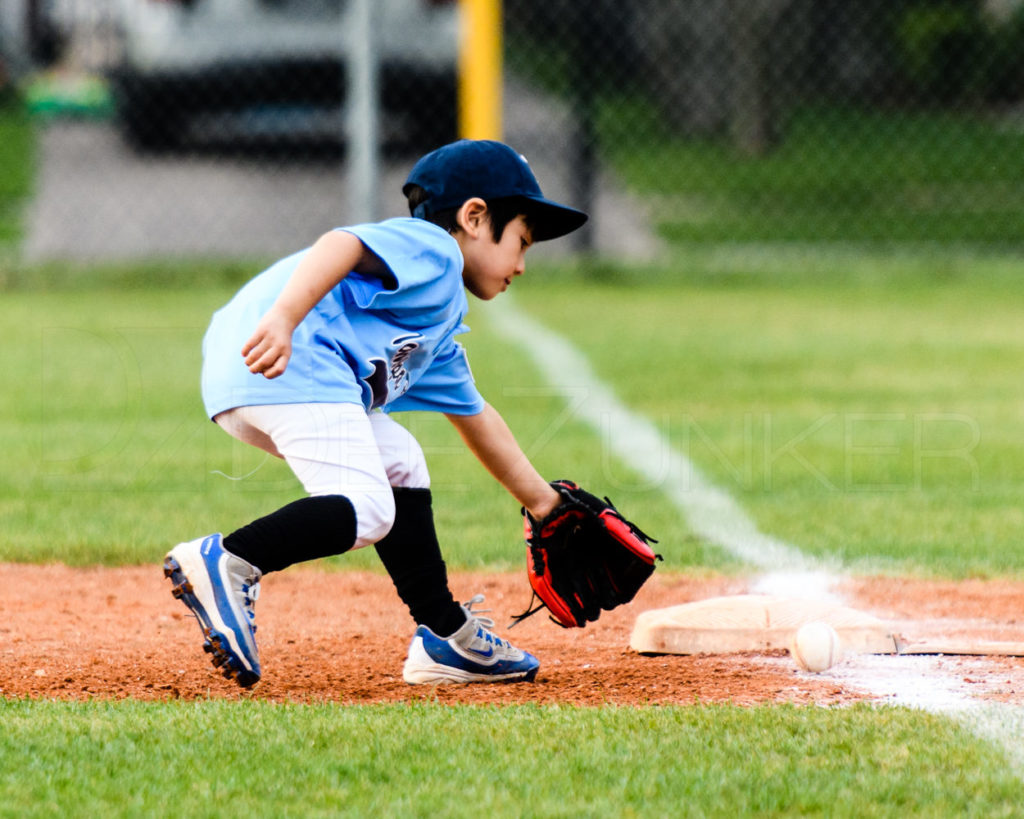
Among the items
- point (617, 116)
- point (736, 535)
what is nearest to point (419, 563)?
point (736, 535)

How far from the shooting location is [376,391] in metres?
3.12

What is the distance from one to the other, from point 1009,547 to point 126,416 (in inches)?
147

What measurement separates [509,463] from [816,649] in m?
0.76

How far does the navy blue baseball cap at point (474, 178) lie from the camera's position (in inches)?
122

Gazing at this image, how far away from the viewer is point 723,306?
400 inches

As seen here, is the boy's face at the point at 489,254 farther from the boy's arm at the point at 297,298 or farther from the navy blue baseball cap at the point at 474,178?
the boy's arm at the point at 297,298

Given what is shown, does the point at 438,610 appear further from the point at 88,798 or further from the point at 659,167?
the point at 659,167

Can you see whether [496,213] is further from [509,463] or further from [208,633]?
[208,633]

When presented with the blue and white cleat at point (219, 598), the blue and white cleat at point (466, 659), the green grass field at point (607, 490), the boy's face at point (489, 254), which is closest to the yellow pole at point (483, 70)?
the green grass field at point (607, 490)

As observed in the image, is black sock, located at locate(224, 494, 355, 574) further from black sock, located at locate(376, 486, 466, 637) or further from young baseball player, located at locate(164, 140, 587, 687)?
black sock, located at locate(376, 486, 466, 637)

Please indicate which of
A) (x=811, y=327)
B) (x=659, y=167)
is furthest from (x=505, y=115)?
(x=811, y=327)

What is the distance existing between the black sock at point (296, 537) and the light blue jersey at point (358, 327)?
0.74 ft

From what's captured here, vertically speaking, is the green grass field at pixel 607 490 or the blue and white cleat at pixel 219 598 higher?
the blue and white cleat at pixel 219 598

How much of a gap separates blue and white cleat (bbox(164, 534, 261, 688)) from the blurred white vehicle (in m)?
8.98
